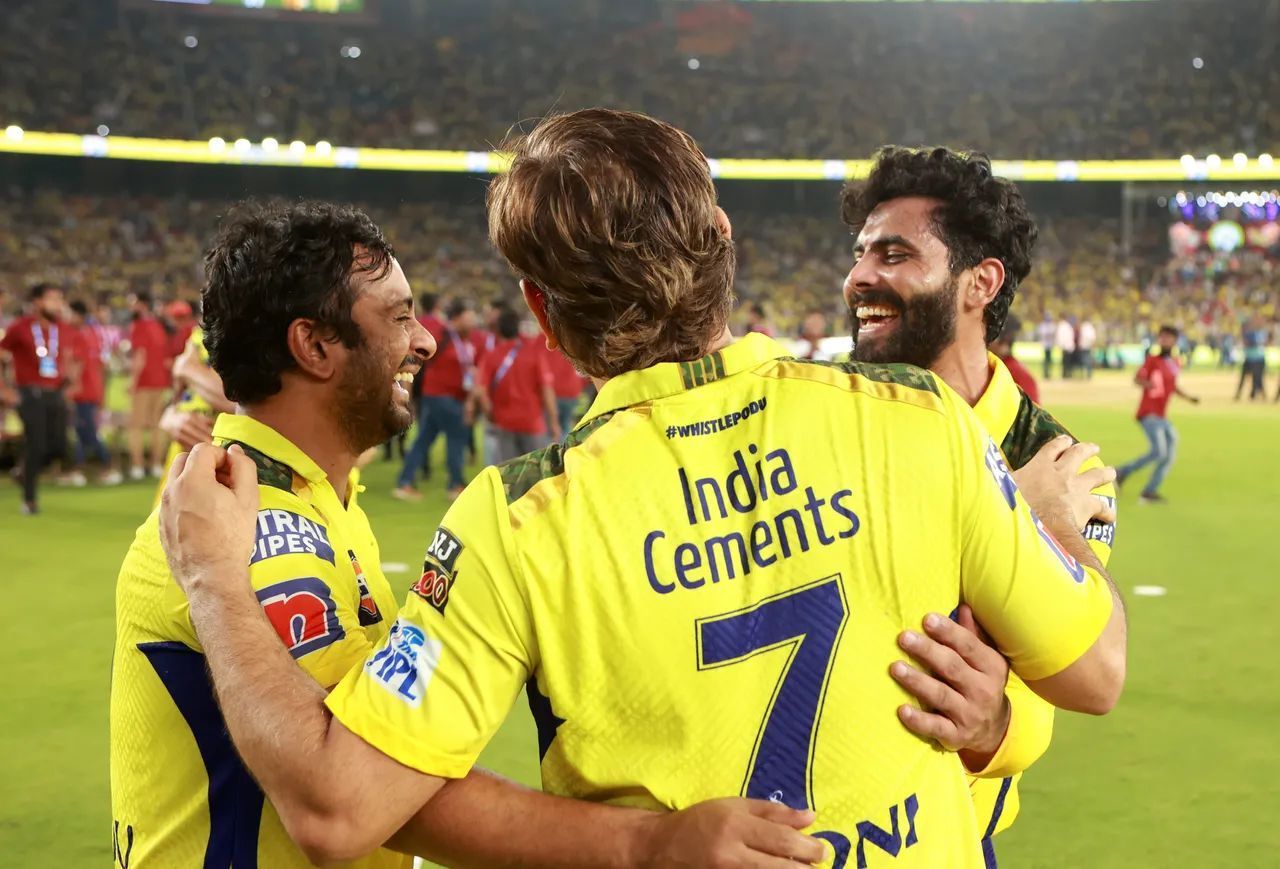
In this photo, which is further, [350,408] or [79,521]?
[79,521]

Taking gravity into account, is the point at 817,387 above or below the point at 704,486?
above

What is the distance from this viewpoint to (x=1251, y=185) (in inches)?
1785

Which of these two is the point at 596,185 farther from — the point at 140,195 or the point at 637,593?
the point at 140,195

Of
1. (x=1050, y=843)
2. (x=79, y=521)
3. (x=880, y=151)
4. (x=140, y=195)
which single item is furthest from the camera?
(x=140, y=195)

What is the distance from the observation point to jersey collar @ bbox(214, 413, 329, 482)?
220cm

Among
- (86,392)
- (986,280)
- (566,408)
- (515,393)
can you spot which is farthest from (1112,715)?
(86,392)

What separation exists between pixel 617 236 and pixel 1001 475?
0.58m

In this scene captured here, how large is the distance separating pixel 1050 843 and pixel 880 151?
2.88 meters

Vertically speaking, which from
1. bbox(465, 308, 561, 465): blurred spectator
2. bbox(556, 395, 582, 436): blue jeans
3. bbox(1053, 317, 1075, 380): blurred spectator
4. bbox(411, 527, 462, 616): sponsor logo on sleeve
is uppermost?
bbox(411, 527, 462, 616): sponsor logo on sleeve

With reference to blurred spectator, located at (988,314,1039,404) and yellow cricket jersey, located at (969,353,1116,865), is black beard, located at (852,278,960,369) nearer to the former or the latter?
yellow cricket jersey, located at (969,353,1116,865)

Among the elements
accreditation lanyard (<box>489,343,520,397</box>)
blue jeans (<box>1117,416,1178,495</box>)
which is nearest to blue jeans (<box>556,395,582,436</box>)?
accreditation lanyard (<box>489,343,520,397</box>)

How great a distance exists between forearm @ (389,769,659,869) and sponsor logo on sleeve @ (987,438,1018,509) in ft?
1.96

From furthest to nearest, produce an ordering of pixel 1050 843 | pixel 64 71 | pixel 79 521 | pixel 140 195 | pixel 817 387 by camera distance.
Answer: pixel 140 195, pixel 64 71, pixel 79 521, pixel 1050 843, pixel 817 387

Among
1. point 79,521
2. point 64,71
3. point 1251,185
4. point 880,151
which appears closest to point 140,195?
point 64,71
